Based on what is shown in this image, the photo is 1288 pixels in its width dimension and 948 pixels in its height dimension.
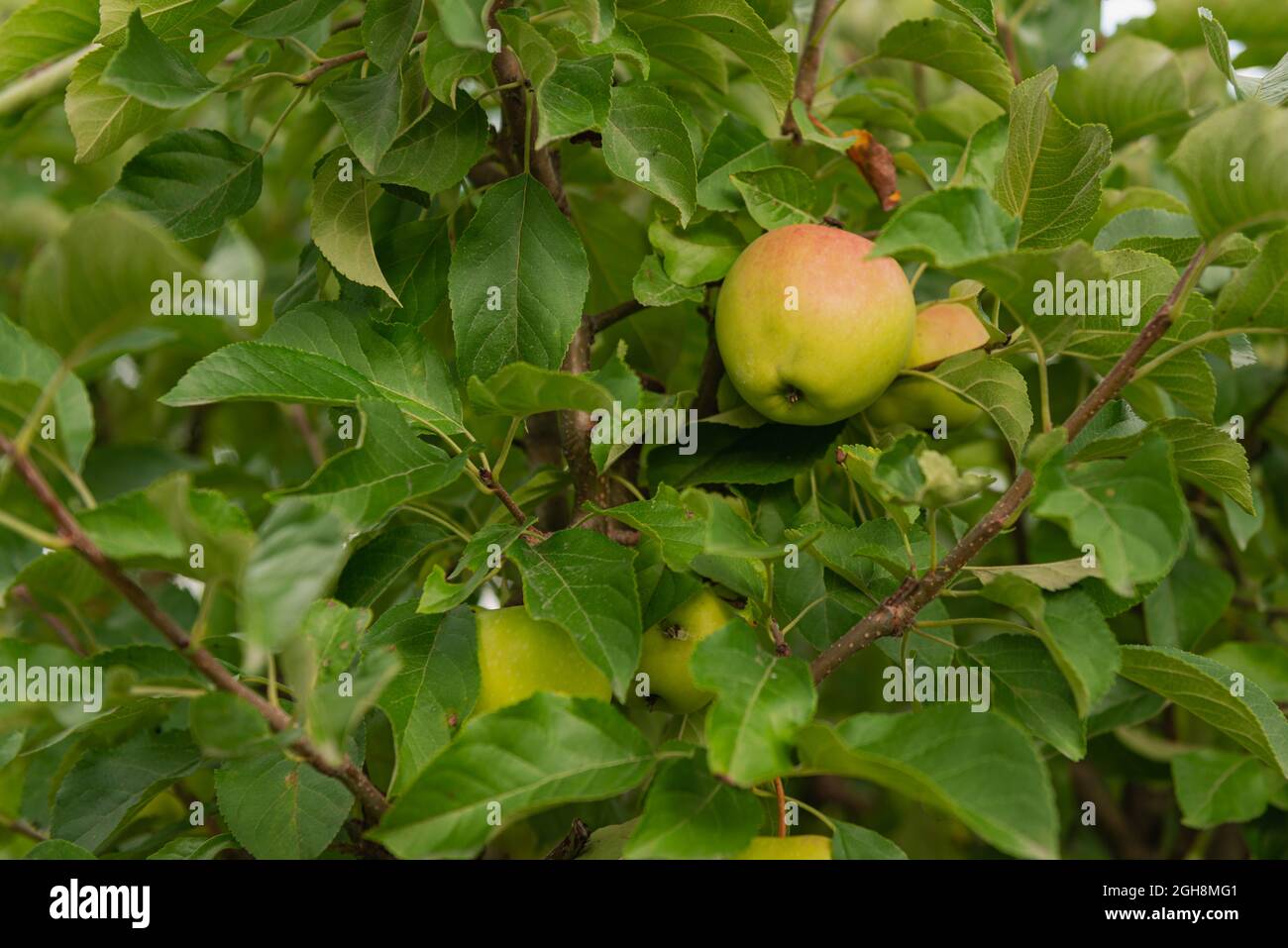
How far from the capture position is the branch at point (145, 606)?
0.66m

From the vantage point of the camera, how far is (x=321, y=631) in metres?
0.85

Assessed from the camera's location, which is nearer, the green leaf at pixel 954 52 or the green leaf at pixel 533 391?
the green leaf at pixel 533 391

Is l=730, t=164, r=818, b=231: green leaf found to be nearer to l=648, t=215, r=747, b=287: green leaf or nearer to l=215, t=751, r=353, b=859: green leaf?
l=648, t=215, r=747, b=287: green leaf

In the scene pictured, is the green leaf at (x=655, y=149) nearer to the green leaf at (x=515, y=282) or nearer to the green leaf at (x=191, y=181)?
the green leaf at (x=515, y=282)

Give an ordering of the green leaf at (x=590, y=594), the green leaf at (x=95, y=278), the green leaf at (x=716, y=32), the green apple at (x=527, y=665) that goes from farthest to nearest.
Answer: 1. the green leaf at (x=716, y=32)
2. the green apple at (x=527, y=665)
3. the green leaf at (x=590, y=594)
4. the green leaf at (x=95, y=278)

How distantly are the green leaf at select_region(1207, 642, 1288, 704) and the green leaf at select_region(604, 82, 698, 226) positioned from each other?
0.90 meters

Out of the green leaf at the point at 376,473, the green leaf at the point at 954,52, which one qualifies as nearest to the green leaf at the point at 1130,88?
the green leaf at the point at 954,52

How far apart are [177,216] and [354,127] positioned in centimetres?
25

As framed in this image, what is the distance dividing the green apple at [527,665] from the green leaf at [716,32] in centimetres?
58

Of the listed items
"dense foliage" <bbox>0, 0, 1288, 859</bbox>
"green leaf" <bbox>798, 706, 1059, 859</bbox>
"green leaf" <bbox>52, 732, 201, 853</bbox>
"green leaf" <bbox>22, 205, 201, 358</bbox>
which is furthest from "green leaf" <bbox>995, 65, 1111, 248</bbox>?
"green leaf" <bbox>52, 732, 201, 853</bbox>

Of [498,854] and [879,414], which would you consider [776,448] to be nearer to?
[879,414]

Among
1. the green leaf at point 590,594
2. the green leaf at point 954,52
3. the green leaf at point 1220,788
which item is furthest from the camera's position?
the green leaf at point 1220,788

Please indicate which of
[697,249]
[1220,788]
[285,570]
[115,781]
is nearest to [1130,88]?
[697,249]

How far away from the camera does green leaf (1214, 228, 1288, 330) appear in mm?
814
